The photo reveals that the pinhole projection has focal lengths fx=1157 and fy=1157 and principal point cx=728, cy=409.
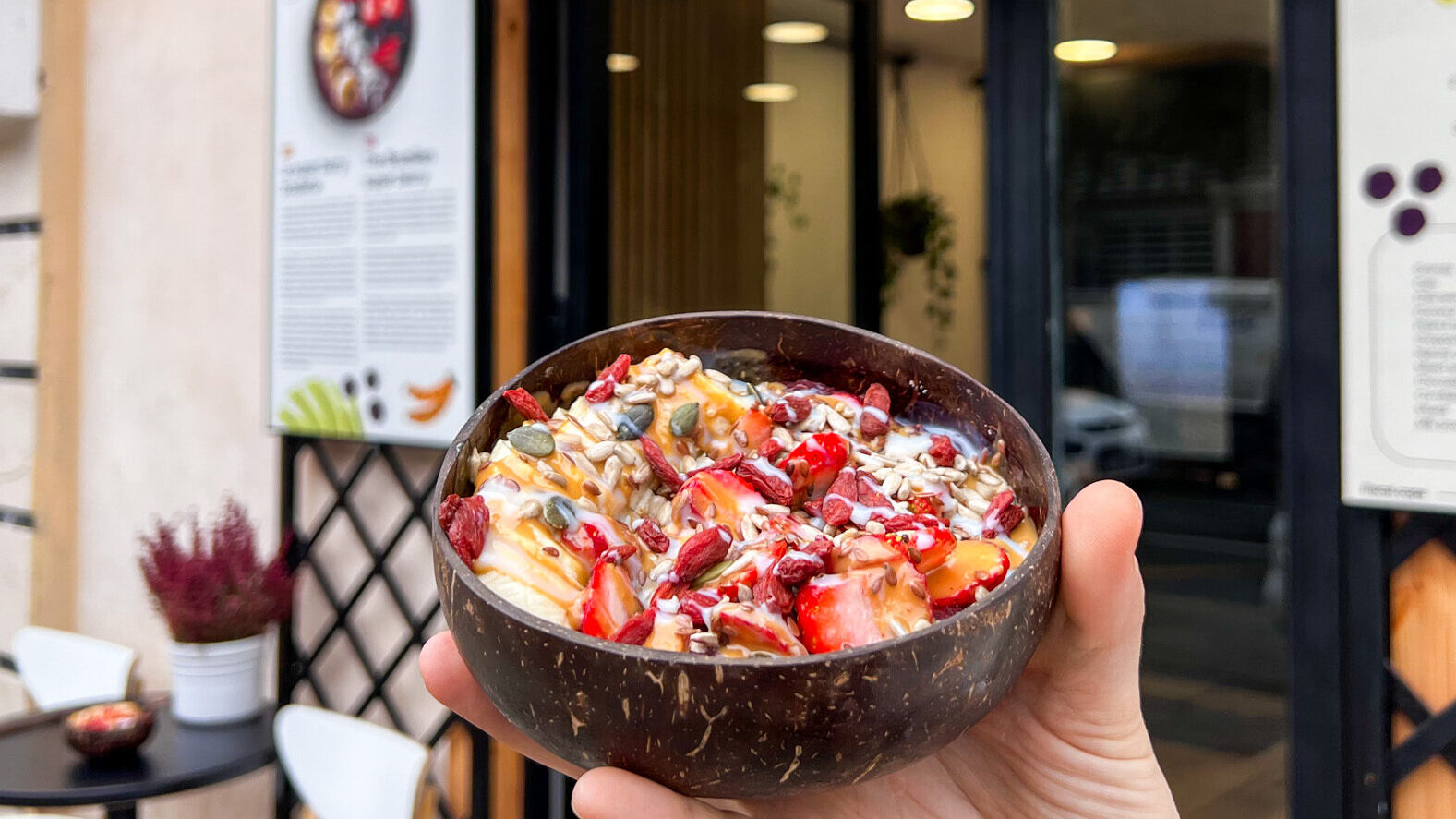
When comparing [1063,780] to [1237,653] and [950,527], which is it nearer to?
[950,527]

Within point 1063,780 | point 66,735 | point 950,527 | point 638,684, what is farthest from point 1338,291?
point 66,735

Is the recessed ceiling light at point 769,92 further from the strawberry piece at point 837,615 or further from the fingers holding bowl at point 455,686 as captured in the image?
the strawberry piece at point 837,615

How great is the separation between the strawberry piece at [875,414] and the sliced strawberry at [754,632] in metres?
0.26

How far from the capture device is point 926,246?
116 inches

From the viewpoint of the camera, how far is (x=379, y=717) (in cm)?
286

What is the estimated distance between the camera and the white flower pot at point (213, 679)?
8.83ft

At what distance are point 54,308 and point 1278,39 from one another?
12.4ft

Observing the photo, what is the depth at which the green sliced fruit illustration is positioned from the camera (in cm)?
278

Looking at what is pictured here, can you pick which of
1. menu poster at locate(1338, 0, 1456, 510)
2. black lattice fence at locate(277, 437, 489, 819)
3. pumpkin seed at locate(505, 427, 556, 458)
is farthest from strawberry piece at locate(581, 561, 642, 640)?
black lattice fence at locate(277, 437, 489, 819)

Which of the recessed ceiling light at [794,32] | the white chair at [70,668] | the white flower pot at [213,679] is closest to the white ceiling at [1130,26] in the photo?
the recessed ceiling light at [794,32]

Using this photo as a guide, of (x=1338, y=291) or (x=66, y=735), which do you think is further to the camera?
(x=66, y=735)

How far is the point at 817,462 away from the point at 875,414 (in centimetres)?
9

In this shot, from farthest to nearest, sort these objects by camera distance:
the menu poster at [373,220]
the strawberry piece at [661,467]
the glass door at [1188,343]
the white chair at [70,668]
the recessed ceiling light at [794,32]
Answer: the recessed ceiling light at [794,32]
the white chair at [70,668]
the menu poster at [373,220]
the glass door at [1188,343]
the strawberry piece at [661,467]

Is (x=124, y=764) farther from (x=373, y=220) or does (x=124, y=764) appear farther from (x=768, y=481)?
(x=768, y=481)
